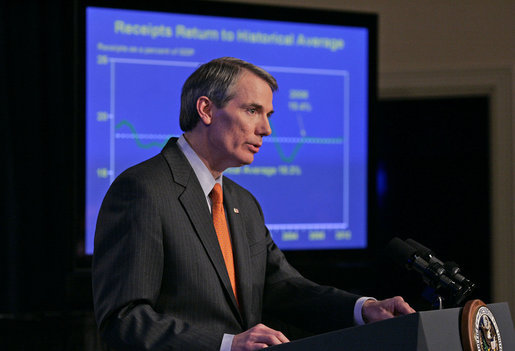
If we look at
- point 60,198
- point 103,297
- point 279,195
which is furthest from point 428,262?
point 60,198

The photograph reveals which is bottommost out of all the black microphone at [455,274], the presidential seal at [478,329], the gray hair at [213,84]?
the presidential seal at [478,329]

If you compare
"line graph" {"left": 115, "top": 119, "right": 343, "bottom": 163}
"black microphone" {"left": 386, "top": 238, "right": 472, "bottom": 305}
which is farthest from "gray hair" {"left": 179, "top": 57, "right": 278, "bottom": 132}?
"line graph" {"left": 115, "top": 119, "right": 343, "bottom": 163}

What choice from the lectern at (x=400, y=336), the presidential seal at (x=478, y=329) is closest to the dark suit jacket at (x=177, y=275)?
the lectern at (x=400, y=336)

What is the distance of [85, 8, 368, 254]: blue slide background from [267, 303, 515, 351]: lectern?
1.89 m

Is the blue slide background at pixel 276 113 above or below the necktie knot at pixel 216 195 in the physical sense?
above

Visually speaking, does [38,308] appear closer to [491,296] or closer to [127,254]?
[127,254]

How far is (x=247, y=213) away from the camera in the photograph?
6.12 ft

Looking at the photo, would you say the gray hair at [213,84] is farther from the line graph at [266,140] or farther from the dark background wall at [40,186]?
the dark background wall at [40,186]

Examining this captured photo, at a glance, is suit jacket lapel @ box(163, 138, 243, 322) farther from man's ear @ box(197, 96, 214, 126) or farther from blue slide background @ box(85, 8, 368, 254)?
blue slide background @ box(85, 8, 368, 254)

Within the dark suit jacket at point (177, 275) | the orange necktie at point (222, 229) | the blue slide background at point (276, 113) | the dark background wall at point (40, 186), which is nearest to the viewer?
the dark suit jacket at point (177, 275)

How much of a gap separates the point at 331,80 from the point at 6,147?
1.70m

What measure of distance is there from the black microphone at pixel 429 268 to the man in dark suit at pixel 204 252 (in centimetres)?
20

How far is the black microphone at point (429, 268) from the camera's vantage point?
1.26 metres

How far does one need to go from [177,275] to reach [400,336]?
0.65 meters
